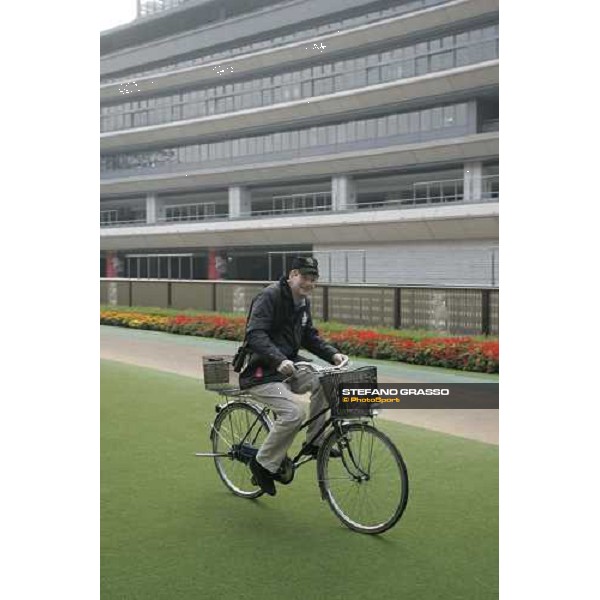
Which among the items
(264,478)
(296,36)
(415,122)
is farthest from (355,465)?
(296,36)

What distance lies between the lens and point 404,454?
6.74 metres

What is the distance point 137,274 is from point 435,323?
9.63ft

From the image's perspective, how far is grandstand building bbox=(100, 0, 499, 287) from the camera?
605 centimetres

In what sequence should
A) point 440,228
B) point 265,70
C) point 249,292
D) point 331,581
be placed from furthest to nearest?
point 265,70, point 249,292, point 440,228, point 331,581

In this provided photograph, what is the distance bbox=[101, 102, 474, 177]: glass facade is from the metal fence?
3.88ft

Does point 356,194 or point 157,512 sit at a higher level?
point 356,194

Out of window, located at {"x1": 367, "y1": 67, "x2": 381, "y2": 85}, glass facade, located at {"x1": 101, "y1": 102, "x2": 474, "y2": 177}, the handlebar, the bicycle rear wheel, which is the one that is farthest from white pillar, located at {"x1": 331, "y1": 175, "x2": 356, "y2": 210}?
the bicycle rear wheel

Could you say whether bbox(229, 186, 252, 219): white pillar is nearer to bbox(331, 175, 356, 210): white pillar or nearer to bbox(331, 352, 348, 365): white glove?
bbox(331, 175, 356, 210): white pillar

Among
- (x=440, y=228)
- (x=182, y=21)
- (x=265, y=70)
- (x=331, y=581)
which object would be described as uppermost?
(x=182, y=21)

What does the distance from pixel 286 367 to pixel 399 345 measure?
6.10ft

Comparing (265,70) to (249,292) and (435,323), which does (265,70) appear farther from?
(435,323)

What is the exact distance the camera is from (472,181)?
232 inches
